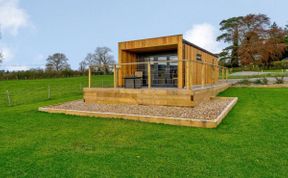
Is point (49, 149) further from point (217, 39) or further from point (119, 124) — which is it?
point (217, 39)

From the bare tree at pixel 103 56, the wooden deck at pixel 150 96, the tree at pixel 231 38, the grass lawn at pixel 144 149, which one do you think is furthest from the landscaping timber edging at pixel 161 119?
the tree at pixel 231 38

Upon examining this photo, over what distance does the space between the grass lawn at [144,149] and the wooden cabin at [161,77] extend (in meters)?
1.84

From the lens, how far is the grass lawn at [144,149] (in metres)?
2.70

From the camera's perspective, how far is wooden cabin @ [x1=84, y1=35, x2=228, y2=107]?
666 cm

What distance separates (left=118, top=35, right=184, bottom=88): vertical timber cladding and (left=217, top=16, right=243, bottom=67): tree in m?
31.6

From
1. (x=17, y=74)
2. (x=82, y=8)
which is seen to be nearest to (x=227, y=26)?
(x=82, y=8)

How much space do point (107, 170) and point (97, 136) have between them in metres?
1.58

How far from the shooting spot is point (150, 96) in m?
7.09

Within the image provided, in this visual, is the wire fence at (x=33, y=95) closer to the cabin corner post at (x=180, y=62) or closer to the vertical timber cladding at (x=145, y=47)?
the vertical timber cladding at (x=145, y=47)

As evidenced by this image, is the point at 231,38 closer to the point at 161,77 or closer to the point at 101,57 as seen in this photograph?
the point at 101,57

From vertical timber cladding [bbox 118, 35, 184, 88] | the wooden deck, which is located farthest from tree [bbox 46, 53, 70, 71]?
the wooden deck

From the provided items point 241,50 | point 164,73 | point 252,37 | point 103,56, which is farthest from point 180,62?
point 103,56

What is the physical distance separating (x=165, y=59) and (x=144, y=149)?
25.5ft

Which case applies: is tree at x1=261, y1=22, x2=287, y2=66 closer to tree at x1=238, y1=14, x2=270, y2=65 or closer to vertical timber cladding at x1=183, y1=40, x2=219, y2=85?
tree at x1=238, y1=14, x2=270, y2=65
